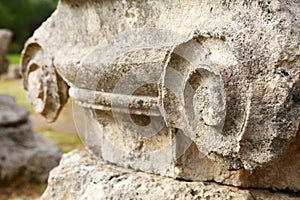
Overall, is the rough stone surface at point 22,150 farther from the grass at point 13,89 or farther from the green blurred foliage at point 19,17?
the green blurred foliage at point 19,17

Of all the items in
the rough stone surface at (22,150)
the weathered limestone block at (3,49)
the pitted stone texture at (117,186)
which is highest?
the pitted stone texture at (117,186)

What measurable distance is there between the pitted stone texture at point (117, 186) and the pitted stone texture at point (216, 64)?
104mm

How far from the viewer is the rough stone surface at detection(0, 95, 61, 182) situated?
3807 mm

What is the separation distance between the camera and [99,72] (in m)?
1.58

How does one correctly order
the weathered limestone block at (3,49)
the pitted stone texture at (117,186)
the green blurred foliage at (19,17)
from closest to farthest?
the pitted stone texture at (117,186)
the weathered limestone block at (3,49)
the green blurred foliage at (19,17)

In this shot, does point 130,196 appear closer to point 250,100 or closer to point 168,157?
point 168,157

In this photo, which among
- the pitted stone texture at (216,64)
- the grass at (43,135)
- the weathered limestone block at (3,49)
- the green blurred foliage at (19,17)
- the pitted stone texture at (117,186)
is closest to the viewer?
the pitted stone texture at (216,64)

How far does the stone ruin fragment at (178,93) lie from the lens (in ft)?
3.99

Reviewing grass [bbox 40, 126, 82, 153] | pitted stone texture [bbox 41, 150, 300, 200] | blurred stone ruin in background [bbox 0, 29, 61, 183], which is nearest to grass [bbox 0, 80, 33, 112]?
grass [bbox 40, 126, 82, 153]

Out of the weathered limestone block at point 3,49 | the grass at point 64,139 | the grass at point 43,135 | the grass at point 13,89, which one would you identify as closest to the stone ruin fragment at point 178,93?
the grass at point 43,135

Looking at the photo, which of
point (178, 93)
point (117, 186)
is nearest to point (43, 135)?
point (117, 186)

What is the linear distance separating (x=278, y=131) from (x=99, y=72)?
21.6 inches

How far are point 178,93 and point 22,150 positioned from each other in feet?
8.94

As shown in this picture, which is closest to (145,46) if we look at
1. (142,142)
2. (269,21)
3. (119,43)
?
(119,43)
